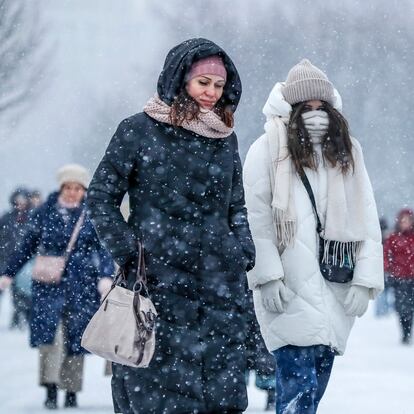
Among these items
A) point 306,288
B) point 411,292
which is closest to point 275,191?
point 306,288

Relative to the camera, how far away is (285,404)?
4.97 metres

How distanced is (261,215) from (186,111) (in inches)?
33.4

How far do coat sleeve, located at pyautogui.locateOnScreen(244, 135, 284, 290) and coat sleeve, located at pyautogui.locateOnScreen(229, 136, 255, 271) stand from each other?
50 cm

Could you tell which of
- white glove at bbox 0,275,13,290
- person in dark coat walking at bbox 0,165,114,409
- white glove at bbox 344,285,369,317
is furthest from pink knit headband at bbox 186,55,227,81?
person in dark coat walking at bbox 0,165,114,409

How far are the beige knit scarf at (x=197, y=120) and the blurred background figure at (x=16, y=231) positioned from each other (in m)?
9.11

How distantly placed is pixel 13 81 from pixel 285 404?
62.1 feet

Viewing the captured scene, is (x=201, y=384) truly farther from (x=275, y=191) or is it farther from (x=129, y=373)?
(x=275, y=191)

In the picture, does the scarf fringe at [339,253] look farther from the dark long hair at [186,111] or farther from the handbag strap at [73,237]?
the handbag strap at [73,237]

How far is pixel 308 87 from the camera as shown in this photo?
17.0 feet

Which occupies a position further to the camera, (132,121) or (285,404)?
(285,404)

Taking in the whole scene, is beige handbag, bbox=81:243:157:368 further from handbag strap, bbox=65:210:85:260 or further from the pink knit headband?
handbag strap, bbox=65:210:85:260

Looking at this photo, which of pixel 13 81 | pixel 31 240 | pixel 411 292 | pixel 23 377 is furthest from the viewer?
pixel 13 81

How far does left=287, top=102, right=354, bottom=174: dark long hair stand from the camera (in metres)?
5.07

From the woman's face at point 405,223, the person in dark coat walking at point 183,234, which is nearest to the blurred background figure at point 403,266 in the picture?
the woman's face at point 405,223
